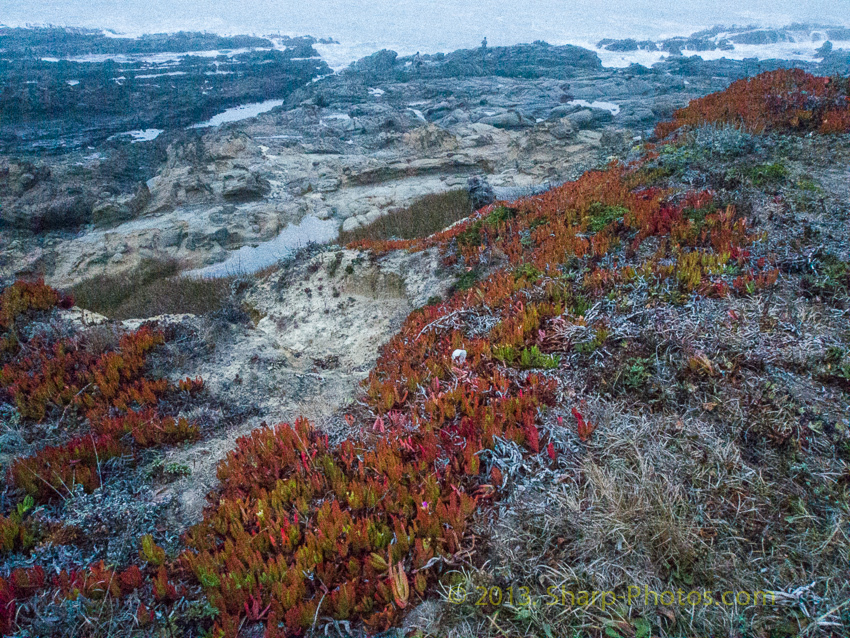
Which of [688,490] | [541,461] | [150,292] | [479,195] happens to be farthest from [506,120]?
[688,490]

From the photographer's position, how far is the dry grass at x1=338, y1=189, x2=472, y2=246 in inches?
685

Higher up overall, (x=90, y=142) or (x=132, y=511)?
(x=90, y=142)

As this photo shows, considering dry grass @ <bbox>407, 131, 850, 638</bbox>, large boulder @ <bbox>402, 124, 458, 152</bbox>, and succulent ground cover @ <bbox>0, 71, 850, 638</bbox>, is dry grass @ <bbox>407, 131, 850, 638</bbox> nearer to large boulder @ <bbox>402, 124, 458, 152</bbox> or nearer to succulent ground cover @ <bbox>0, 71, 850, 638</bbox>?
succulent ground cover @ <bbox>0, 71, 850, 638</bbox>

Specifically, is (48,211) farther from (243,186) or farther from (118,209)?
(243,186)

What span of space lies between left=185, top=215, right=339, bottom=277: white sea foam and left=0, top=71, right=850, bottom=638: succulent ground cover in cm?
974

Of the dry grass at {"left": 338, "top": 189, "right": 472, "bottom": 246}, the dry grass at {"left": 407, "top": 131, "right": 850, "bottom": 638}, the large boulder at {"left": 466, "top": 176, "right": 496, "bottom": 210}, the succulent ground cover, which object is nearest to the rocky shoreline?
the dry grass at {"left": 338, "top": 189, "right": 472, "bottom": 246}

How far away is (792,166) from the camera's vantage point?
899 cm

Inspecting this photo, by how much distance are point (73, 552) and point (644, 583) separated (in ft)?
13.9

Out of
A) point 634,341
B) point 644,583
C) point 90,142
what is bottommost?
point 644,583

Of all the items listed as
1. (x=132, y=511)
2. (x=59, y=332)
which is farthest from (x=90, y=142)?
(x=132, y=511)

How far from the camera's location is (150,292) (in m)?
15.1

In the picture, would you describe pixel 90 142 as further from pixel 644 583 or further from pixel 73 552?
pixel 644 583

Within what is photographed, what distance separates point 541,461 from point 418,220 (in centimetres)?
1534

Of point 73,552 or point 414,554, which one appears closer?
point 414,554
